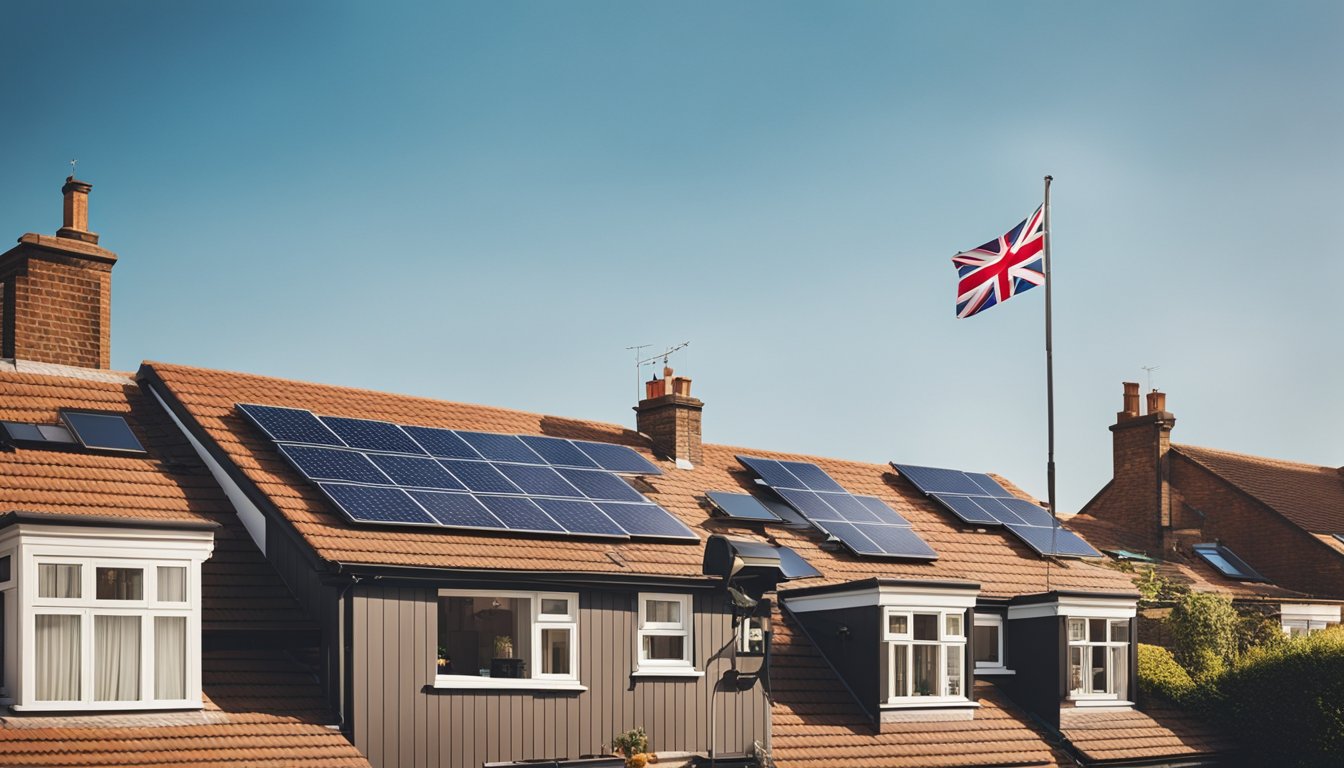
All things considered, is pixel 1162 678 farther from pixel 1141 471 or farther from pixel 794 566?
pixel 1141 471

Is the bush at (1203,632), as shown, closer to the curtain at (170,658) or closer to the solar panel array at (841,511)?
the solar panel array at (841,511)

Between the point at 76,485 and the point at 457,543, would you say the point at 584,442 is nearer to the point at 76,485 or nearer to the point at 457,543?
the point at 457,543

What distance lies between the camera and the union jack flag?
105ft

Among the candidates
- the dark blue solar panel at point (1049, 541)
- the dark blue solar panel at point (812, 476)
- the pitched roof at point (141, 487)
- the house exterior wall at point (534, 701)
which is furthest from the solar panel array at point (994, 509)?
the pitched roof at point (141, 487)

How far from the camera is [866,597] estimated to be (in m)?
26.7

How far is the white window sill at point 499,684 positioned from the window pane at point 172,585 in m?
3.74

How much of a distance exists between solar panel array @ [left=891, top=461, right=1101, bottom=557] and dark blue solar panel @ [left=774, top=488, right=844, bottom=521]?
3.66m

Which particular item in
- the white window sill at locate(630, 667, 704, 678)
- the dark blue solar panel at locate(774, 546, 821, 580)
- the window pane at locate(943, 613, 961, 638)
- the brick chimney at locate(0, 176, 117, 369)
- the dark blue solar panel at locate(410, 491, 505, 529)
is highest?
the brick chimney at locate(0, 176, 117, 369)

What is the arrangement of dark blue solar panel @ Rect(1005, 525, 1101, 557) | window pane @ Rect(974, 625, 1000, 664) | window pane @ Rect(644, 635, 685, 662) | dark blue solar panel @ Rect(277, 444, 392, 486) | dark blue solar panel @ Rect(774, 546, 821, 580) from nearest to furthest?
dark blue solar panel @ Rect(277, 444, 392, 486) < window pane @ Rect(644, 635, 685, 662) < dark blue solar panel @ Rect(774, 546, 821, 580) < window pane @ Rect(974, 625, 1000, 664) < dark blue solar panel @ Rect(1005, 525, 1101, 557)

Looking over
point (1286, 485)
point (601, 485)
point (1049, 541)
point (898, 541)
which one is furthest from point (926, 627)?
point (1286, 485)

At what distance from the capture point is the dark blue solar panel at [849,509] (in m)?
31.1

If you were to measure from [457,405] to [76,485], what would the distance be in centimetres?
954

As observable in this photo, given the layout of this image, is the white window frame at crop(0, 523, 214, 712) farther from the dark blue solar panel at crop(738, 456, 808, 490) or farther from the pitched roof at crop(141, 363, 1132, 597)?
the dark blue solar panel at crop(738, 456, 808, 490)

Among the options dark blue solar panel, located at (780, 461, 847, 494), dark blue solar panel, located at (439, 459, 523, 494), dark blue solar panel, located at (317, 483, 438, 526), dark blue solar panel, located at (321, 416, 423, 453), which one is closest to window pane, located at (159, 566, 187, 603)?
dark blue solar panel, located at (317, 483, 438, 526)
